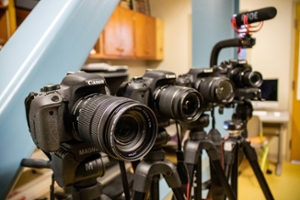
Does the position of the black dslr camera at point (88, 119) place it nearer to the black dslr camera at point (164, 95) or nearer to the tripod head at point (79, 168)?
the tripod head at point (79, 168)

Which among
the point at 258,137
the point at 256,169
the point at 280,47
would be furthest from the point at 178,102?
the point at 258,137

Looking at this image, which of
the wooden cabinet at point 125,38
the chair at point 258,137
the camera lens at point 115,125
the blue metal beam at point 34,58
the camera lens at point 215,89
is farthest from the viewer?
the wooden cabinet at point 125,38

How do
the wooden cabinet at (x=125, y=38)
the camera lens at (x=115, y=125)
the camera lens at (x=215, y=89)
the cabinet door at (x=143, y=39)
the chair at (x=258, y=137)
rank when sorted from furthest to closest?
the cabinet door at (x=143, y=39) → the wooden cabinet at (x=125, y=38) → the chair at (x=258, y=137) → the camera lens at (x=215, y=89) → the camera lens at (x=115, y=125)

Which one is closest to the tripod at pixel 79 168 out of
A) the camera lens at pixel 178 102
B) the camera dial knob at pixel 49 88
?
the camera dial knob at pixel 49 88

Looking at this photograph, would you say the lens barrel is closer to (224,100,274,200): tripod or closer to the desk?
(224,100,274,200): tripod

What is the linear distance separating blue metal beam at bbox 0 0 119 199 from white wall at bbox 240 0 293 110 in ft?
2.44

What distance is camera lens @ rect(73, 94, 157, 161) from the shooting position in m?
0.46

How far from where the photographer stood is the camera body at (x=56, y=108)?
0.48 meters

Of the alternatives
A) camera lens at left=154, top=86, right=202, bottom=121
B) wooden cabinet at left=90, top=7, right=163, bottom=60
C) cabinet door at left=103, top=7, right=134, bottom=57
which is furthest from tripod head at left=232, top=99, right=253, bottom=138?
cabinet door at left=103, top=7, right=134, bottom=57

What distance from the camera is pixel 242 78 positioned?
106cm

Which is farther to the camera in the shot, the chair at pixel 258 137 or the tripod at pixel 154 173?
the chair at pixel 258 137

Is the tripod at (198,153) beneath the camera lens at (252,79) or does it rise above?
beneath

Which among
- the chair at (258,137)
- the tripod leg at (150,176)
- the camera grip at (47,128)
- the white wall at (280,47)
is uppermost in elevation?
the white wall at (280,47)

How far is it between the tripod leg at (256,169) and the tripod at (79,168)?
739mm
